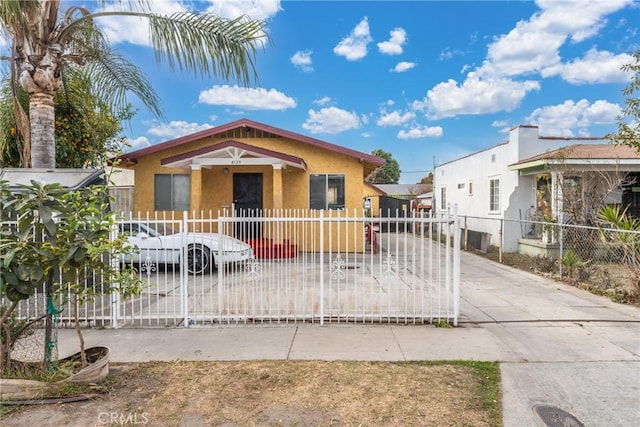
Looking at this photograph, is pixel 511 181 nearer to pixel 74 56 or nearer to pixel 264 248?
pixel 264 248

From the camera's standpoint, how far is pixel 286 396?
3.53m

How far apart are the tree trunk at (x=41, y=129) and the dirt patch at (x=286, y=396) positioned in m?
4.43

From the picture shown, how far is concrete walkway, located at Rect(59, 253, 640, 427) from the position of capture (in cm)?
352

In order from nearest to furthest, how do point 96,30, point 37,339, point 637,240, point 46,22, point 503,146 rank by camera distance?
point 37,339
point 46,22
point 637,240
point 96,30
point 503,146

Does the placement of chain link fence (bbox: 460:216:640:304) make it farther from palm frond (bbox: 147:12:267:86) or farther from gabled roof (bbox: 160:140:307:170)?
palm frond (bbox: 147:12:267:86)

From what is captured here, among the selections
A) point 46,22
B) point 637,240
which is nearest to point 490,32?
point 637,240

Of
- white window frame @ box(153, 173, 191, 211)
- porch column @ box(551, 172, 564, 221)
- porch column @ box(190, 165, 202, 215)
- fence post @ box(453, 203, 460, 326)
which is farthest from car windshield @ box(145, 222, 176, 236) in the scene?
porch column @ box(551, 172, 564, 221)

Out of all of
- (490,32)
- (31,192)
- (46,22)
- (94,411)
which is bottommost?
(94,411)

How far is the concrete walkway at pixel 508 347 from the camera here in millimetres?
3516

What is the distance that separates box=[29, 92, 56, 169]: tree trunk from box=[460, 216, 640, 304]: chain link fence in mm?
10256

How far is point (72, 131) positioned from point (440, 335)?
32.3ft

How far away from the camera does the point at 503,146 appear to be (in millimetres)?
14648


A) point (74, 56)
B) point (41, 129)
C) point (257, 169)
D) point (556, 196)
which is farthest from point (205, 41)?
point (556, 196)

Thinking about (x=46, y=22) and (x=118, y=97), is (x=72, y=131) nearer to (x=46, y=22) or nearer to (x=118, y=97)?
(x=118, y=97)
